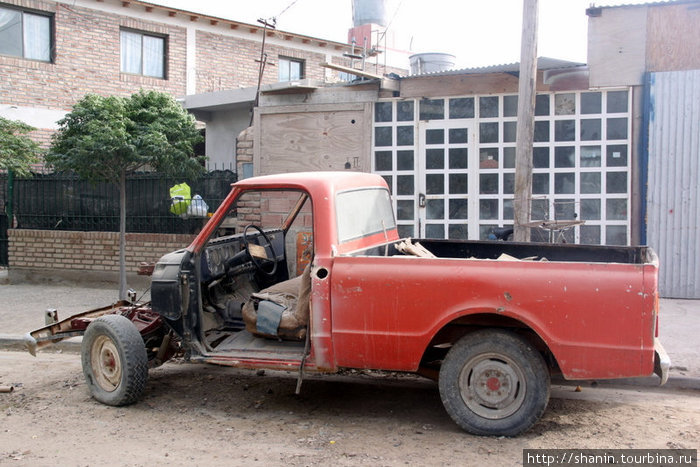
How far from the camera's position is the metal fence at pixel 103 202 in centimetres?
1052

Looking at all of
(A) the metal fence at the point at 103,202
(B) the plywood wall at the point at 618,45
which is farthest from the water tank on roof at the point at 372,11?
(B) the plywood wall at the point at 618,45

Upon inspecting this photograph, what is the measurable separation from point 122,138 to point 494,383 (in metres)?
6.20

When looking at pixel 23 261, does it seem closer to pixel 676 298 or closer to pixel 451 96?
pixel 451 96

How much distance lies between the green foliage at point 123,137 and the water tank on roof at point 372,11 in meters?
9.12

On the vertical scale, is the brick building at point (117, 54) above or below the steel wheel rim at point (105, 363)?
above

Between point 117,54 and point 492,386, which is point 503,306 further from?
point 117,54

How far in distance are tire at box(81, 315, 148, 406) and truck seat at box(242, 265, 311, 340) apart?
0.87 metres

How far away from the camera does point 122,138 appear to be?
332 inches

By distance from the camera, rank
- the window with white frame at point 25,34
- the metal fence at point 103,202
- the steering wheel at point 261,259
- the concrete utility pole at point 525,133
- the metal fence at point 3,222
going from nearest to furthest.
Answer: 1. the steering wheel at point 261,259
2. the concrete utility pole at point 525,133
3. the metal fence at point 103,202
4. the metal fence at point 3,222
5. the window with white frame at point 25,34

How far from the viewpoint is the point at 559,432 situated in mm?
4250

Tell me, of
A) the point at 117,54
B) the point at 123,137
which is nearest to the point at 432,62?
the point at 123,137

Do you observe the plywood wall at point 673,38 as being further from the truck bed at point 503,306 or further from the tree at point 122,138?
the tree at point 122,138

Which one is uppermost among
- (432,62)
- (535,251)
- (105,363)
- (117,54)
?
(117,54)

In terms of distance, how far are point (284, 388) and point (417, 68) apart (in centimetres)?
701
